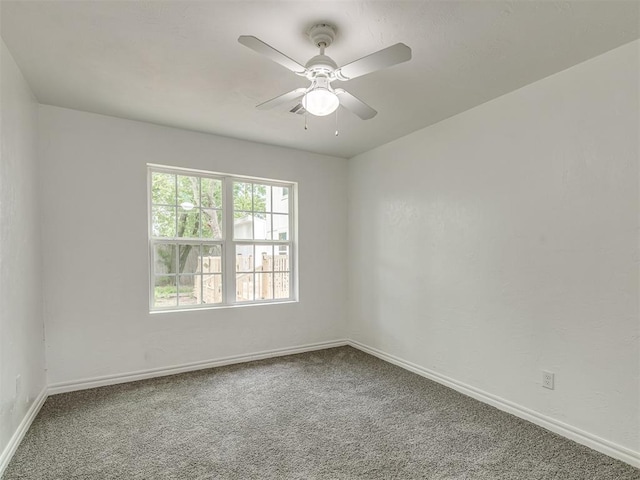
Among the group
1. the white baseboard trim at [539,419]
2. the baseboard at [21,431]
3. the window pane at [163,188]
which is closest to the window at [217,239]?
the window pane at [163,188]

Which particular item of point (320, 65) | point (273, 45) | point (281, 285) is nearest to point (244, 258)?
point (281, 285)

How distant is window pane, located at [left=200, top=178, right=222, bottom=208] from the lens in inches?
152

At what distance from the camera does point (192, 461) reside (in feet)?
6.77

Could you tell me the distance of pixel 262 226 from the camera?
13.9 feet

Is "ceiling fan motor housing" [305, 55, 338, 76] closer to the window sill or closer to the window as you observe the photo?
the window

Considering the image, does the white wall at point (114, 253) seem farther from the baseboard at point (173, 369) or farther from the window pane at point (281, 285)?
the window pane at point (281, 285)

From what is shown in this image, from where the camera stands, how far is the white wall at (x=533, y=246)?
2.14m

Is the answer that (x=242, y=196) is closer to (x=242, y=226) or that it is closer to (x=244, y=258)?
(x=242, y=226)

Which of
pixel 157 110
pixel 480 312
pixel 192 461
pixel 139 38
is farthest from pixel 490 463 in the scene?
pixel 157 110

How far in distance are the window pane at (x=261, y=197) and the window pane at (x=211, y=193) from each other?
417 mm

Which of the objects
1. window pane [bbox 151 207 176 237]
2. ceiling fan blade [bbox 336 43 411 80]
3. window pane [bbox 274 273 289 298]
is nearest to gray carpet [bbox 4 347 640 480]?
window pane [bbox 274 273 289 298]

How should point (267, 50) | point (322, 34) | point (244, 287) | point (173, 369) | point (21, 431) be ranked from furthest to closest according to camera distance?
point (244, 287) → point (173, 369) → point (21, 431) → point (322, 34) → point (267, 50)

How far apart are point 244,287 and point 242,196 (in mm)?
1046

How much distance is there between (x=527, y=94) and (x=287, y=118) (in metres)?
1.94
